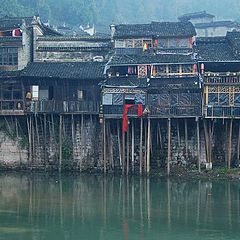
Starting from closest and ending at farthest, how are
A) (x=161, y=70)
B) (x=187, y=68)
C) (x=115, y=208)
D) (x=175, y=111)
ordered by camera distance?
(x=115, y=208) → (x=175, y=111) → (x=187, y=68) → (x=161, y=70)

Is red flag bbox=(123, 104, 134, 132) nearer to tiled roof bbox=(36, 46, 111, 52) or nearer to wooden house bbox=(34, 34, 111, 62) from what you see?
wooden house bbox=(34, 34, 111, 62)

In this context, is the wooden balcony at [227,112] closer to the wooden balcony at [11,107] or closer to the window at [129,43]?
the window at [129,43]

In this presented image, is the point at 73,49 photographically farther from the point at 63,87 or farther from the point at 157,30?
the point at 157,30

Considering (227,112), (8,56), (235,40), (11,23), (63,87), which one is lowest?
(227,112)

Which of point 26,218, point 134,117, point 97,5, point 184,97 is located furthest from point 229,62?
point 97,5

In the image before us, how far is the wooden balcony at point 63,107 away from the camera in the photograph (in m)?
41.6

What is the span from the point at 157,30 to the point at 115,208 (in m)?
18.9

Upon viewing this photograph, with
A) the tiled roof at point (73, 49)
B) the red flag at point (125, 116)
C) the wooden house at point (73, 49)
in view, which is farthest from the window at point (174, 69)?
the tiled roof at point (73, 49)

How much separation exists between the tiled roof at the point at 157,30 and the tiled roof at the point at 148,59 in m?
1.97

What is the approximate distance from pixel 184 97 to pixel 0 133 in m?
13.4

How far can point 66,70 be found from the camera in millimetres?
42844

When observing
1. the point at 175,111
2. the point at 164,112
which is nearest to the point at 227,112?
the point at 175,111

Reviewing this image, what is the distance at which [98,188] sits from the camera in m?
35.5

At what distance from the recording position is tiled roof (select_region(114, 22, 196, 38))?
43.9 m
